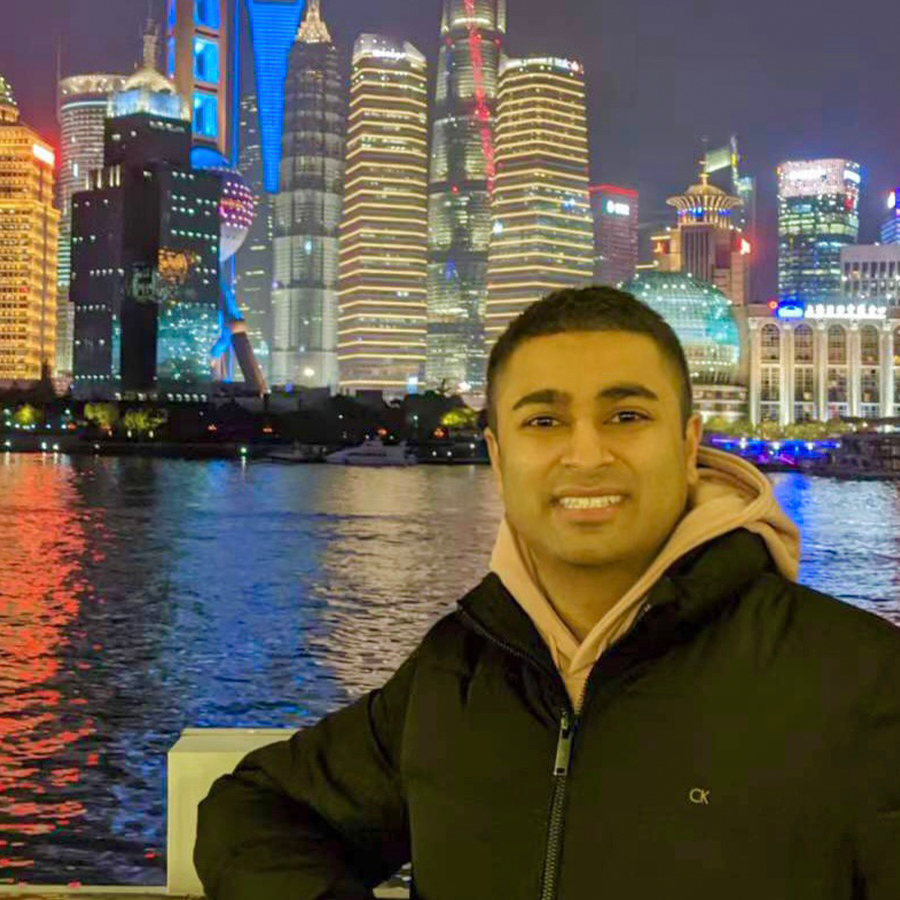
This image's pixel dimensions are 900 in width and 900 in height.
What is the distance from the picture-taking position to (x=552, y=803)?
2992 millimetres

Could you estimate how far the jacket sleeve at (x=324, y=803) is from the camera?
3396 mm

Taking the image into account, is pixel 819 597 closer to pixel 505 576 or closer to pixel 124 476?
pixel 505 576

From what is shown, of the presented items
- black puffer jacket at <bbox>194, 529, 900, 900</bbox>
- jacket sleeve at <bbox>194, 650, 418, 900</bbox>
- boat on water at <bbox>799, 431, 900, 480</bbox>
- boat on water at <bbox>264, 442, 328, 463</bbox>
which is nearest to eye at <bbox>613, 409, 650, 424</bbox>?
black puffer jacket at <bbox>194, 529, 900, 900</bbox>

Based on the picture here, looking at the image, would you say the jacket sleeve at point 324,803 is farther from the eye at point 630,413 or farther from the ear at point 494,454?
the eye at point 630,413

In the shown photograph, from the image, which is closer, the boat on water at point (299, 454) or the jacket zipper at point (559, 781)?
the jacket zipper at point (559, 781)

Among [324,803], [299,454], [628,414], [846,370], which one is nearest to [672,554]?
[628,414]

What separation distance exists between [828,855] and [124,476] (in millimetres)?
112506

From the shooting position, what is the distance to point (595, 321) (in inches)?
128

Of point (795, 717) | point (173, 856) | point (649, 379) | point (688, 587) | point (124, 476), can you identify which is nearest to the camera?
point (795, 717)

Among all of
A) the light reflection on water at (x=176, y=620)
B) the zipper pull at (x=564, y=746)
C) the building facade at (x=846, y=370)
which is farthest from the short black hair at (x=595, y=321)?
the building facade at (x=846, y=370)

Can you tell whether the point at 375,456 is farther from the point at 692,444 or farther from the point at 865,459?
the point at 692,444

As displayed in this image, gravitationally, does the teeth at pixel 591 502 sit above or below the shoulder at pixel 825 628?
above

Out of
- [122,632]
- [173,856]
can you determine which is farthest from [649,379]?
[122,632]

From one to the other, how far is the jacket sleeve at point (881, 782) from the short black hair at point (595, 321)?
906 millimetres
